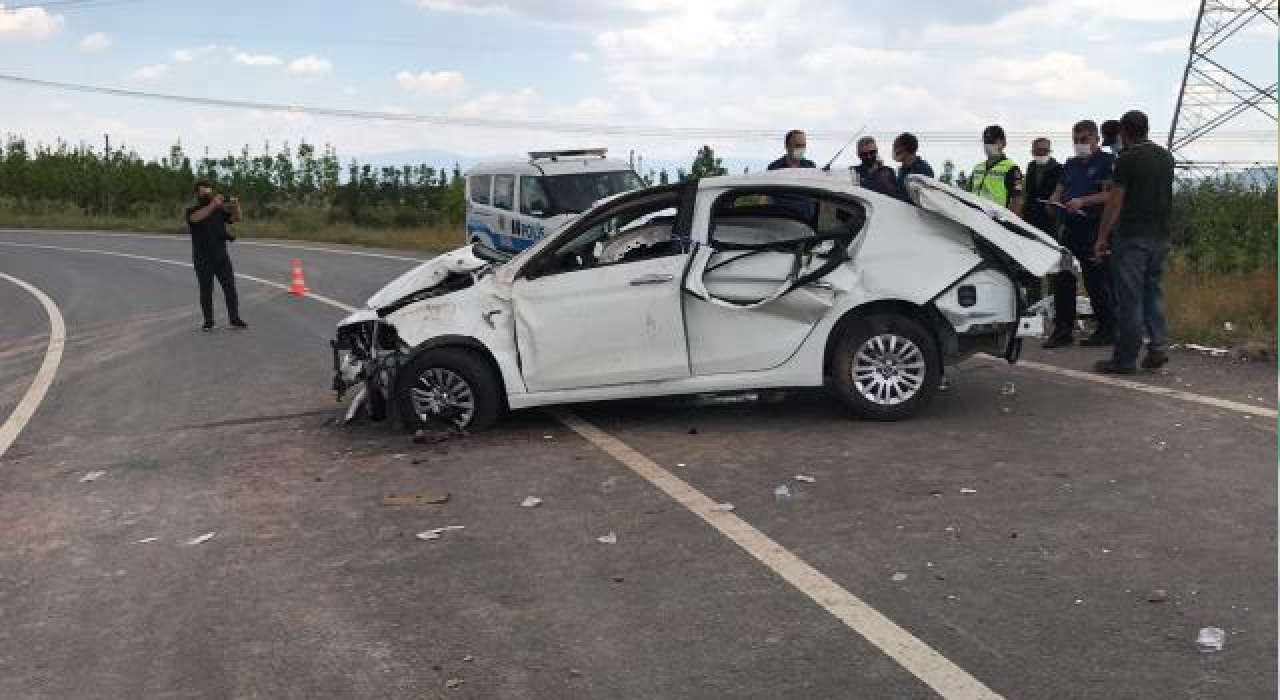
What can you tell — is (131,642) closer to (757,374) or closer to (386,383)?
(386,383)

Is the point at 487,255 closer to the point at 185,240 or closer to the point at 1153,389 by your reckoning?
the point at 1153,389

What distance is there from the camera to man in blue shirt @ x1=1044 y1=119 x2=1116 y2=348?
391 inches

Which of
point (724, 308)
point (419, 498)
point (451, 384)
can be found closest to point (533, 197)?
point (451, 384)

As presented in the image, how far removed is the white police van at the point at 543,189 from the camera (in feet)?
60.7

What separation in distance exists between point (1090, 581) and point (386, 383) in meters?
4.75

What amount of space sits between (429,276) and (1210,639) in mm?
5583

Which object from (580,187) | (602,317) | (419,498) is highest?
(580,187)

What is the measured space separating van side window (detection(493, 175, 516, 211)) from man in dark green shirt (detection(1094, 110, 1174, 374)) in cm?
1152

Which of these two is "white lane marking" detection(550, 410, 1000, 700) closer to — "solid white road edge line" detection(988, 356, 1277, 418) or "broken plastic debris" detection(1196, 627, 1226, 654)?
"broken plastic debris" detection(1196, 627, 1226, 654)

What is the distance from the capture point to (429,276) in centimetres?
830

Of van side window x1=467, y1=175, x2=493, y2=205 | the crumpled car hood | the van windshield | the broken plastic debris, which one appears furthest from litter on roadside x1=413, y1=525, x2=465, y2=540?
van side window x1=467, y1=175, x2=493, y2=205

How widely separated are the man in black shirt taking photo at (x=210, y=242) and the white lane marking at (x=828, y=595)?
8.69 metres

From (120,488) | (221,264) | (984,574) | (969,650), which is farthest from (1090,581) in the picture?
(221,264)

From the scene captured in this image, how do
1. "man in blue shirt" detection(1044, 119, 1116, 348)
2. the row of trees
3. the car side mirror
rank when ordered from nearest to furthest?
the car side mirror
"man in blue shirt" detection(1044, 119, 1116, 348)
the row of trees
